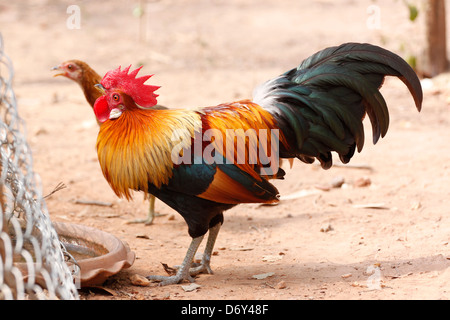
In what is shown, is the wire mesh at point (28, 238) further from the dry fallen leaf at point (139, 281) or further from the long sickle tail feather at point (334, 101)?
the long sickle tail feather at point (334, 101)

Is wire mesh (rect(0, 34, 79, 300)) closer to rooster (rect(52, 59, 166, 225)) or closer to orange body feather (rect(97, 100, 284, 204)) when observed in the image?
orange body feather (rect(97, 100, 284, 204))

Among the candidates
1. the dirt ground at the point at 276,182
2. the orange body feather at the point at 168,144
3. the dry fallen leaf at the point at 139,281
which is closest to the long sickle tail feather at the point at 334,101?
the orange body feather at the point at 168,144

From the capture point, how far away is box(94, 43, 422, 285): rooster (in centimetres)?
448

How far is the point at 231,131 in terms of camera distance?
183 inches

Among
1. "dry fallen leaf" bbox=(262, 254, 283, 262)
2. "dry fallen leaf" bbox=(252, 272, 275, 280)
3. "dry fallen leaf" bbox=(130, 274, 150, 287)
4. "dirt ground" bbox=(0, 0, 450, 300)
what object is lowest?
"dry fallen leaf" bbox=(262, 254, 283, 262)

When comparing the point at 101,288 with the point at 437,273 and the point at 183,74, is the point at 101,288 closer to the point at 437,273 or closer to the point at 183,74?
the point at 437,273

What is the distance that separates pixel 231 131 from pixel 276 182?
2.77m

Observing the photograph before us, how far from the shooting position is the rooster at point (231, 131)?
14.7 ft

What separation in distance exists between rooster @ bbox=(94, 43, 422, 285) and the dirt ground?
716mm

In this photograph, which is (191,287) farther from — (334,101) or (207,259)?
(334,101)

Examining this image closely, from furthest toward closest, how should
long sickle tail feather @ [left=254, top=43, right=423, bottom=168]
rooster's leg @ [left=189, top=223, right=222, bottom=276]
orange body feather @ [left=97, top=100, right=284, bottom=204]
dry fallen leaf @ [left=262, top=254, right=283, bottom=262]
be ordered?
dry fallen leaf @ [left=262, top=254, right=283, bottom=262], rooster's leg @ [left=189, top=223, right=222, bottom=276], long sickle tail feather @ [left=254, top=43, right=423, bottom=168], orange body feather @ [left=97, top=100, right=284, bottom=204]

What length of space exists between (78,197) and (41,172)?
910 millimetres

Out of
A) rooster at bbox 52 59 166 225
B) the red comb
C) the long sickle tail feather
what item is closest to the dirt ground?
the long sickle tail feather

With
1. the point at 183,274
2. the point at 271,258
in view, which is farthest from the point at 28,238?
the point at 271,258
